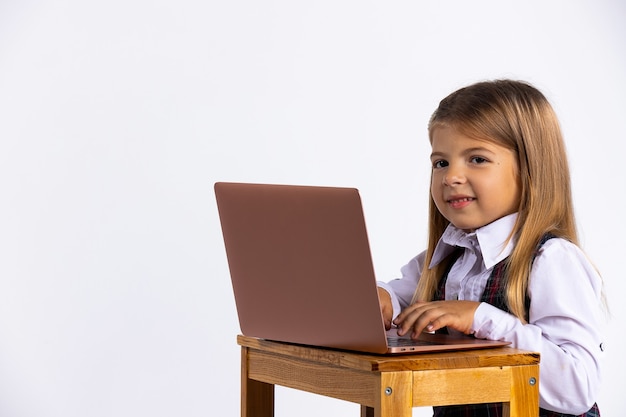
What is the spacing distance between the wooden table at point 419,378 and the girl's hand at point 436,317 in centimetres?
8

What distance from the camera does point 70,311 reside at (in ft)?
10.5

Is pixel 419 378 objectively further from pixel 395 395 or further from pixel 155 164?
pixel 155 164

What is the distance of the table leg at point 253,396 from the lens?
1625 millimetres

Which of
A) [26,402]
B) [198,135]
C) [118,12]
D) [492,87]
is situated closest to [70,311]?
[26,402]

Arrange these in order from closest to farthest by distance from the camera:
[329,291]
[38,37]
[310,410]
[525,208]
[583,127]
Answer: [329,291] < [525,208] < [38,37] < [310,410] < [583,127]

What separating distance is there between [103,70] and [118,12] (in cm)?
18

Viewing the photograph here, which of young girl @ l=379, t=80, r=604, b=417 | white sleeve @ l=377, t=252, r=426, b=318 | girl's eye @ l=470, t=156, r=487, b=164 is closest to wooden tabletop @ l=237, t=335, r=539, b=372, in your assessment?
young girl @ l=379, t=80, r=604, b=417

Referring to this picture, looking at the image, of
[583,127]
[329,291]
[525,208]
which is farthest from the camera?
[583,127]

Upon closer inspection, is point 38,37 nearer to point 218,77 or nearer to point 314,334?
point 218,77

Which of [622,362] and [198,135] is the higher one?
[198,135]

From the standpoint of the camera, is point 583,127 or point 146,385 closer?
point 146,385

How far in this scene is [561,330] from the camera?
1521mm

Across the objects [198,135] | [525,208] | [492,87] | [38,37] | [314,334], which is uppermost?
[38,37]

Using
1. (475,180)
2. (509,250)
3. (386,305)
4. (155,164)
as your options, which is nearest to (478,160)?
(475,180)
